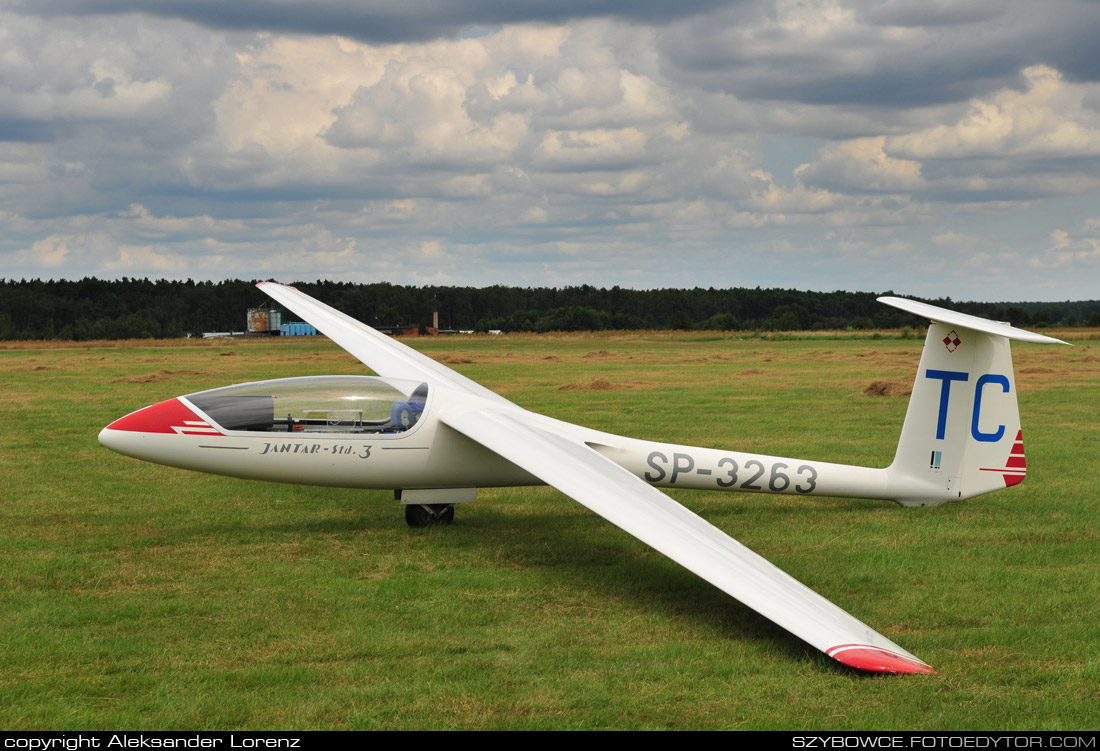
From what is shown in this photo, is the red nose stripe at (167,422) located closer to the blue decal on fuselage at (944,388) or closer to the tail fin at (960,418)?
the tail fin at (960,418)

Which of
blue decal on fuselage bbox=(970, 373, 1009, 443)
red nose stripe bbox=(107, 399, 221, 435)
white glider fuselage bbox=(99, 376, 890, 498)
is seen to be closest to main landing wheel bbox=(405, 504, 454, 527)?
white glider fuselage bbox=(99, 376, 890, 498)

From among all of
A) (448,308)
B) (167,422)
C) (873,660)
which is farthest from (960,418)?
(448,308)

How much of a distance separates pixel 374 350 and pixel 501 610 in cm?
774

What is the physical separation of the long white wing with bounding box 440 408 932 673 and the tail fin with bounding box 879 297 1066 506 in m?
4.75

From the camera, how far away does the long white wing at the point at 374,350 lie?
47.6ft

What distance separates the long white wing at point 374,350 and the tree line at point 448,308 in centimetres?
9384

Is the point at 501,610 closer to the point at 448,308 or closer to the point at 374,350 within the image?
the point at 374,350

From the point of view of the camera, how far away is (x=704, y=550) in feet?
24.7

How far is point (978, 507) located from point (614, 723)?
28.9 feet

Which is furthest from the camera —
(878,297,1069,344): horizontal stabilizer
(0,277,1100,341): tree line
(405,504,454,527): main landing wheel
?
(0,277,1100,341): tree line

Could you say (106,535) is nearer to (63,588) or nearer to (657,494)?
(63,588)

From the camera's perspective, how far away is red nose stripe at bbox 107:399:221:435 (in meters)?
11.0

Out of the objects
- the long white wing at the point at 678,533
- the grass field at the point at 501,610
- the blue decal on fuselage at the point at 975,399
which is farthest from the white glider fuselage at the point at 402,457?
the blue decal on fuselage at the point at 975,399

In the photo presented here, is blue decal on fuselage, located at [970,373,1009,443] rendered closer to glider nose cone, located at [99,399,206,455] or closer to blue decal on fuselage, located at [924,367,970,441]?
blue decal on fuselage, located at [924,367,970,441]
